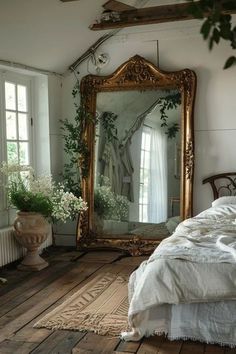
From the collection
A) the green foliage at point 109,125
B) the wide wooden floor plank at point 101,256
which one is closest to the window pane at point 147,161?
the green foliage at point 109,125

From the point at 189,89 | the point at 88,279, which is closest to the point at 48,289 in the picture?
the point at 88,279

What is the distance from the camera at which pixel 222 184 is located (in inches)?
189

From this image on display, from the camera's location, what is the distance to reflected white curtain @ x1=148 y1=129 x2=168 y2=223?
16.2 feet

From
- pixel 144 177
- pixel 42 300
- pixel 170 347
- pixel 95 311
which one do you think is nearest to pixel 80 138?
pixel 144 177

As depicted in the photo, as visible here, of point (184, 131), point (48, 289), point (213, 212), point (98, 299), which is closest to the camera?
point (98, 299)

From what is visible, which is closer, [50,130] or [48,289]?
[48,289]

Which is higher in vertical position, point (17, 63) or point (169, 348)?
point (17, 63)

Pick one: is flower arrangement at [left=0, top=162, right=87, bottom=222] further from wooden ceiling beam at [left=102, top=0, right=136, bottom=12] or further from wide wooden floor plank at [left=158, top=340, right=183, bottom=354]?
wide wooden floor plank at [left=158, top=340, right=183, bottom=354]

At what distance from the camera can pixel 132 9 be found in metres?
4.52

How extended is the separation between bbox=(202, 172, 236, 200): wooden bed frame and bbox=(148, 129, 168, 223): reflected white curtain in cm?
48

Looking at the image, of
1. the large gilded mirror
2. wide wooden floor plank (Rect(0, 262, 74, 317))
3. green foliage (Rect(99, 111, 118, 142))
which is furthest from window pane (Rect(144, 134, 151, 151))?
wide wooden floor plank (Rect(0, 262, 74, 317))

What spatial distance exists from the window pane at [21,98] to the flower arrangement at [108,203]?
1232mm

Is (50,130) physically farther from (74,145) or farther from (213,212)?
(213,212)

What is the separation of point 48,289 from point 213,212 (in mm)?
1679
